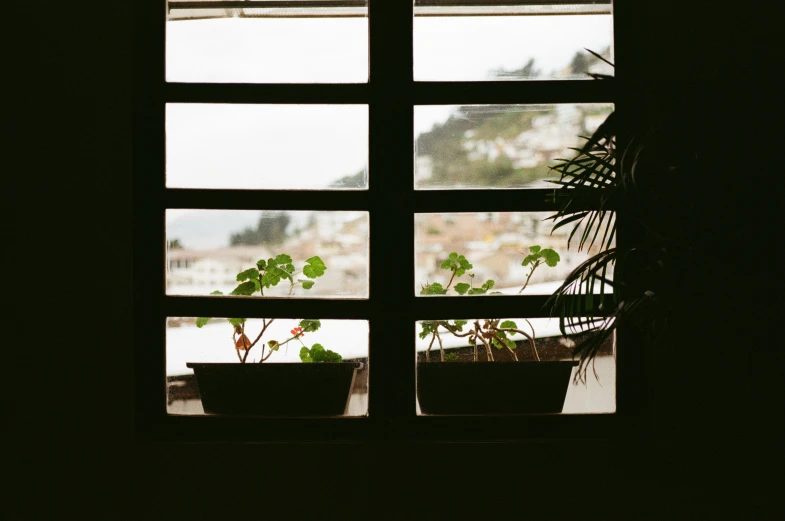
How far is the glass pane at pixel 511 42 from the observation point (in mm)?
2127

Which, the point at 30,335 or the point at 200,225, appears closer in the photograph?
the point at 30,335

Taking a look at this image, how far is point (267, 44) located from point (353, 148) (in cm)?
49

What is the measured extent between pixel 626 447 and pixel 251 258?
143 centimetres

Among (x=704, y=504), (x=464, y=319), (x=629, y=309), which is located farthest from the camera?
(x=464, y=319)

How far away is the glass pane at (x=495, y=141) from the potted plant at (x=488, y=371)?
0.89ft

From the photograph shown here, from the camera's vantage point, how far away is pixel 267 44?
7.08 feet

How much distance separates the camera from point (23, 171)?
200 cm

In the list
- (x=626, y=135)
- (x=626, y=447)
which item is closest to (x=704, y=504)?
(x=626, y=447)

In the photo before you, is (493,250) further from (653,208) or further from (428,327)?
(653,208)

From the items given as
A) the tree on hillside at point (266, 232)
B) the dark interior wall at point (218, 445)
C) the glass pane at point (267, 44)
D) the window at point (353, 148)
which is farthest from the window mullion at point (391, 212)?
the tree on hillside at point (266, 232)

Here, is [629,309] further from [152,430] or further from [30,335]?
[30,335]

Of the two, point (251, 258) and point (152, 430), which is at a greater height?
point (251, 258)

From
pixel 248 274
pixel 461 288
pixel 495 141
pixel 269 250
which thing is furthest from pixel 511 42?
pixel 248 274

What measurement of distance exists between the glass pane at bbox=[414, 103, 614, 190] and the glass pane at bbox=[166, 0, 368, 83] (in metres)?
0.34
